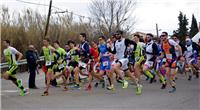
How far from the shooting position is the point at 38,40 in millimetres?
30297

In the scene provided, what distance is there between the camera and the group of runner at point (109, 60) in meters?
13.1

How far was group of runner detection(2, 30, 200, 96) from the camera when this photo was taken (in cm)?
1311

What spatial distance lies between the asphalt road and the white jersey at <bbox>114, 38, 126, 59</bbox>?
1180mm

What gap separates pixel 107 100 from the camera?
1151 cm

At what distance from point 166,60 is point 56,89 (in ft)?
13.6

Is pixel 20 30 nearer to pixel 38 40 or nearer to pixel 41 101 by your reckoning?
pixel 38 40

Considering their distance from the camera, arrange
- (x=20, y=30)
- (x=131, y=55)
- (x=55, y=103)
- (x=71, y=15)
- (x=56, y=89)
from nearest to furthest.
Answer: (x=55, y=103), (x=131, y=55), (x=56, y=89), (x=20, y=30), (x=71, y=15)

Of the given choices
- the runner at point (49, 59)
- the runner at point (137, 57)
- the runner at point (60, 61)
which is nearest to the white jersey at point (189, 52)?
the runner at point (137, 57)

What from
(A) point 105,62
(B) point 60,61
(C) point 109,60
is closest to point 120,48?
(C) point 109,60

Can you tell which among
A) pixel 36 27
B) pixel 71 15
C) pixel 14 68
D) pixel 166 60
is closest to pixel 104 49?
pixel 166 60

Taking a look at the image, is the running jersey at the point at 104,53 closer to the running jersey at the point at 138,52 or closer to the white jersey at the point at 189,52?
the running jersey at the point at 138,52

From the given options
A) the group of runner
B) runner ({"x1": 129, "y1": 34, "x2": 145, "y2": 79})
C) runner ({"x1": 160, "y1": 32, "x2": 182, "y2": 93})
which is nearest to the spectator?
the group of runner

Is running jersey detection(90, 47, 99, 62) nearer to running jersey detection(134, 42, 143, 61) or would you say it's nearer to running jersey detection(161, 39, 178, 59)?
running jersey detection(134, 42, 143, 61)

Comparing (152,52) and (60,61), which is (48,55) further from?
(152,52)
